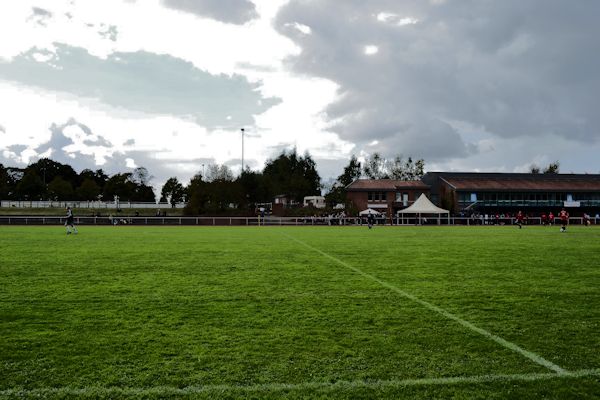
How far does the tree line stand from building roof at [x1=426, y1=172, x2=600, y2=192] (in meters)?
19.0

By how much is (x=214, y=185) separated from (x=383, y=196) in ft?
90.6

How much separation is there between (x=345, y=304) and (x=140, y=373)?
3.90m

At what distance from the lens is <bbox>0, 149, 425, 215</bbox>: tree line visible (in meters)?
77.3

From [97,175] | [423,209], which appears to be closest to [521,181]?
[423,209]

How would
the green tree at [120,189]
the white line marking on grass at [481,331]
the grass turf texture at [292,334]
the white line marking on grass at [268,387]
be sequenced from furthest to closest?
the green tree at [120,189]
the white line marking on grass at [481,331]
the grass turf texture at [292,334]
the white line marking on grass at [268,387]

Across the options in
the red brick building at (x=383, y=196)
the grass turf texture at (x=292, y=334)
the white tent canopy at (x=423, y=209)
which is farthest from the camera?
the red brick building at (x=383, y=196)

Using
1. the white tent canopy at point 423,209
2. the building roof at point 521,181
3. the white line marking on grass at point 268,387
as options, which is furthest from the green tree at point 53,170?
the white line marking on grass at point 268,387

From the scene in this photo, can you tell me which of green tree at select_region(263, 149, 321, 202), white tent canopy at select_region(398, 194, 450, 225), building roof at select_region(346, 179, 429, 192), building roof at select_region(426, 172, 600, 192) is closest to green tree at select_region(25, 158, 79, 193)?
green tree at select_region(263, 149, 321, 202)

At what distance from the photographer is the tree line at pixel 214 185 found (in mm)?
77312

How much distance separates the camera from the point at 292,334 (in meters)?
5.85

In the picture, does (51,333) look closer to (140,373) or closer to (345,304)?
(140,373)

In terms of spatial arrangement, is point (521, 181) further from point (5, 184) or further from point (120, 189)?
point (5, 184)

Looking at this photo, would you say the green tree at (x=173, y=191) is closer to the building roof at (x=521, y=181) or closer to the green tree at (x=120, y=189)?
the green tree at (x=120, y=189)

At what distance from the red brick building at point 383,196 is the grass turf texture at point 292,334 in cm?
6841
